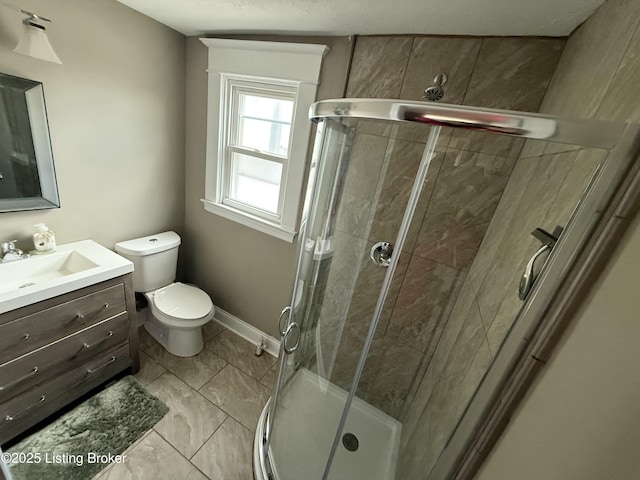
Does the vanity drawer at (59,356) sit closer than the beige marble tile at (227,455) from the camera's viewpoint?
Yes

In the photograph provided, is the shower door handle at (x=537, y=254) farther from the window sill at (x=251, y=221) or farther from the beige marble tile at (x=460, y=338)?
the window sill at (x=251, y=221)

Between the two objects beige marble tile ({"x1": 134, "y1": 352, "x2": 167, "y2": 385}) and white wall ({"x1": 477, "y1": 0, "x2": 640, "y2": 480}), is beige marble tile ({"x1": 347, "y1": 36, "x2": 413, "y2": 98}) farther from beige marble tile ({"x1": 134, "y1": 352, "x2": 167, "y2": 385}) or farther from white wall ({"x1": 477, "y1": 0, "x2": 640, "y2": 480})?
beige marble tile ({"x1": 134, "y1": 352, "x2": 167, "y2": 385})

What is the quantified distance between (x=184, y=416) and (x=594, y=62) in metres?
2.35

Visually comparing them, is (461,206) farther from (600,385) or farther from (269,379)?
(269,379)

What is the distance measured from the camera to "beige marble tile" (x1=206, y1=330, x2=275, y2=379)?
194 centimetres

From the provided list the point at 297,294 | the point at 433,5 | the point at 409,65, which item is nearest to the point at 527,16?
the point at 433,5

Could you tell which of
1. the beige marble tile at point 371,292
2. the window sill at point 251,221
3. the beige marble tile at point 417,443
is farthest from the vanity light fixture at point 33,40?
the beige marble tile at point 417,443

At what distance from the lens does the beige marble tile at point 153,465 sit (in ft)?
4.15

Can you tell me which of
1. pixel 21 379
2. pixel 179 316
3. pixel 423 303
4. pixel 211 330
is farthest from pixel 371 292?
pixel 21 379

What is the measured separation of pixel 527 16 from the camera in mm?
921

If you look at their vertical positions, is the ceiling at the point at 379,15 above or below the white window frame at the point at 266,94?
above

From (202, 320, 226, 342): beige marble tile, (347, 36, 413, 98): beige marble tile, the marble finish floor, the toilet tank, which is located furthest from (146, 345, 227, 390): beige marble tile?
(347, 36, 413, 98): beige marble tile

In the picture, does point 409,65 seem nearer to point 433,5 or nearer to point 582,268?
point 433,5

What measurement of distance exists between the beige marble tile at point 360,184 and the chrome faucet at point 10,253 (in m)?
1.73
